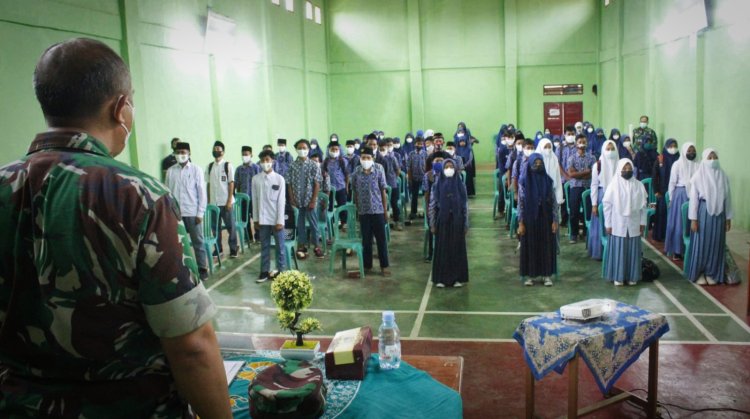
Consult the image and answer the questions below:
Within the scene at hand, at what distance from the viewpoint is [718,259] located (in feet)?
24.8

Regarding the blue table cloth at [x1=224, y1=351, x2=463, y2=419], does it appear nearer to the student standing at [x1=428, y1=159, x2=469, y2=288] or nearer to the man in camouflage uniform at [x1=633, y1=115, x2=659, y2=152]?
the student standing at [x1=428, y1=159, x2=469, y2=288]

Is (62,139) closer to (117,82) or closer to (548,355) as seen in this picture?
(117,82)

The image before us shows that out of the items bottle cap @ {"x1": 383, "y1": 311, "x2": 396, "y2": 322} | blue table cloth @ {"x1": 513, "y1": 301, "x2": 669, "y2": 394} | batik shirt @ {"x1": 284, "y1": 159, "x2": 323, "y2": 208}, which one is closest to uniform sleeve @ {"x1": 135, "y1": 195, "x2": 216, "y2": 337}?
bottle cap @ {"x1": 383, "y1": 311, "x2": 396, "y2": 322}

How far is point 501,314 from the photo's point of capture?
22.6 feet

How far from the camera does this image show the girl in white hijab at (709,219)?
7.46m

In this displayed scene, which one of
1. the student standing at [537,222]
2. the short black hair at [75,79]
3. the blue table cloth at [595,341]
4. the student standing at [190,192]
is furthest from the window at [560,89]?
the short black hair at [75,79]

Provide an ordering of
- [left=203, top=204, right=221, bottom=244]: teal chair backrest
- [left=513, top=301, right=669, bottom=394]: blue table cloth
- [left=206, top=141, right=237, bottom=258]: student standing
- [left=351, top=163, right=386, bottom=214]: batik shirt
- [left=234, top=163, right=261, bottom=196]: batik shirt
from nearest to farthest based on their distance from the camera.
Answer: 1. [left=513, top=301, right=669, bottom=394]: blue table cloth
2. [left=351, top=163, right=386, bottom=214]: batik shirt
3. [left=203, top=204, right=221, bottom=244]: teal chair backrest
4. [left=206, top=141, right=237, bottom=258]: student standing
5. [left=234, top=163, right=261, bottom=196]: batik shirt

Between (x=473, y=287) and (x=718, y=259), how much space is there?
2.94 m

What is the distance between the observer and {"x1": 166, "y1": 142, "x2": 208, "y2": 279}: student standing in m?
8.58

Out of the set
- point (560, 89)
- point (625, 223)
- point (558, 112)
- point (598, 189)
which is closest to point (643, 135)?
point (598, 189)

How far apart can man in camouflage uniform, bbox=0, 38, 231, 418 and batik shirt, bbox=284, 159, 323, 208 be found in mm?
8121

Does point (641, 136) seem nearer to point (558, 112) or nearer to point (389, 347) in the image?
point (558, 112)

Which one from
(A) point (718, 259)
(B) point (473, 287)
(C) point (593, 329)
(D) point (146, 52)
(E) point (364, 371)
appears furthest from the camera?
(D) point (146, 52)

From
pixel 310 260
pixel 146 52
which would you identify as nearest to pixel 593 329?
pixel 310 260
